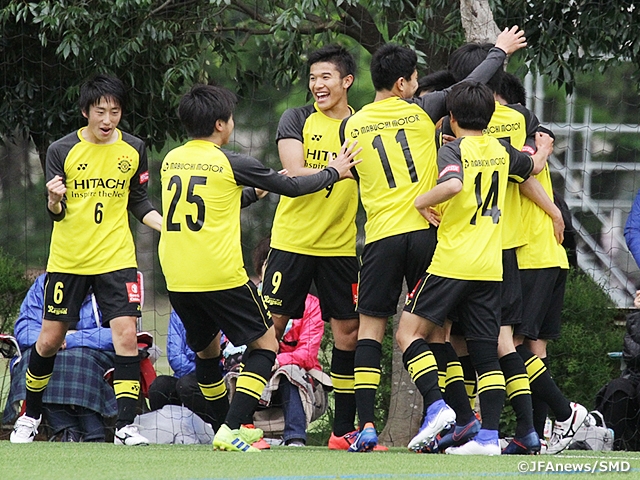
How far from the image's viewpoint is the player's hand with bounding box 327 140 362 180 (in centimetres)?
A: 562

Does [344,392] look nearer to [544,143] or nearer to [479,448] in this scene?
[479,448]

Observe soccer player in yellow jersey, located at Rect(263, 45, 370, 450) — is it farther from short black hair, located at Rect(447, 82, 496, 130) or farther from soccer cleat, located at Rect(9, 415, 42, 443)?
soccer cleat, located at Rect(9, 415, 42, 443)

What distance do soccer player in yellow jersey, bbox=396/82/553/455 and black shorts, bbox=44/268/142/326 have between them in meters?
1.57

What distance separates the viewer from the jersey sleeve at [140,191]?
6.39 m

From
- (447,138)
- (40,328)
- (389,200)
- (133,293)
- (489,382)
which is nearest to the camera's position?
(489,382)

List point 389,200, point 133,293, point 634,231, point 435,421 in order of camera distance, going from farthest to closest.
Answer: point 634,231 → point 133,293 → point 389,200 → point 435,421

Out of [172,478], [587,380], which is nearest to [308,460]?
[172,478]

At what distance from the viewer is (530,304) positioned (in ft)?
19.6

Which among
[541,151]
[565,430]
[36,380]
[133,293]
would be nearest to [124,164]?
[133,293]

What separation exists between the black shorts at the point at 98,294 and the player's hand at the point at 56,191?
39 centimetres

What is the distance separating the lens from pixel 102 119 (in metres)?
6.21

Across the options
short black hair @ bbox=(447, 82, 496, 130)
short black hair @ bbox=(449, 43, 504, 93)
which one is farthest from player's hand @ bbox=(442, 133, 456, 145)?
short black hair @ bbox=(449, 43, 504, 93)

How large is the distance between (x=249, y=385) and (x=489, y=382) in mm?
1182

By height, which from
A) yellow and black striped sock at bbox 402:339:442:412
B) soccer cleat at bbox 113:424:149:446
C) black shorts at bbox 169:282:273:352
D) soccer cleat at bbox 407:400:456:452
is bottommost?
soccer cleat at bbox 113:424:149:446
